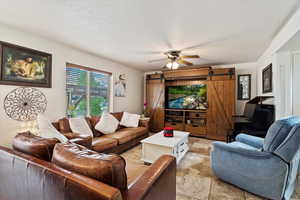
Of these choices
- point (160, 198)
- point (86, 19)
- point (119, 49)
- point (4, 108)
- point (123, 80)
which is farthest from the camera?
point (123, 80)

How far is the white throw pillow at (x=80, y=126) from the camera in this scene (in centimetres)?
279

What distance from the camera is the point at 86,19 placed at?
2051 millimetres

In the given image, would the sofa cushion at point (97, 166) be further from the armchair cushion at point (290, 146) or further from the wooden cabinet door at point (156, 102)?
the wooden cabinet door at point (156, 102)

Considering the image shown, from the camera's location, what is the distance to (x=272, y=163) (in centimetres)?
165

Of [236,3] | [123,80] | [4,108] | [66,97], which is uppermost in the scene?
[236,3]

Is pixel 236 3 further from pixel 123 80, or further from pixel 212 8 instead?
pixel 123 80

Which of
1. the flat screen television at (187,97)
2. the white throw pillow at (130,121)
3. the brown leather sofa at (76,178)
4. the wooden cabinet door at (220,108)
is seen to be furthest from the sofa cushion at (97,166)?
the flat screen television at (187,97)

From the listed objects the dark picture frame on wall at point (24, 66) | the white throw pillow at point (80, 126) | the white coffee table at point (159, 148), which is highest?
the dark picture frame on wall at point (24, 66)

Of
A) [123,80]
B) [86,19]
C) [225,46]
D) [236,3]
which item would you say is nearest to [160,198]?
[236,3]

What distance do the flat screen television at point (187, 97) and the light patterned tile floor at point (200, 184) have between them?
225cm

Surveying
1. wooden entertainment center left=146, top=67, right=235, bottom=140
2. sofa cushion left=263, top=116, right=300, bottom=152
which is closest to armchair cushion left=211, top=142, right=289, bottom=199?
sofa cushion left=263, top=116, right=300, bottom=152

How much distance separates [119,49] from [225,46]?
93.6 inches

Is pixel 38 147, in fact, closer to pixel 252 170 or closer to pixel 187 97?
pixel 252 170

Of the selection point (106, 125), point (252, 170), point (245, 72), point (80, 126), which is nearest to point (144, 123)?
point (106, 125)
